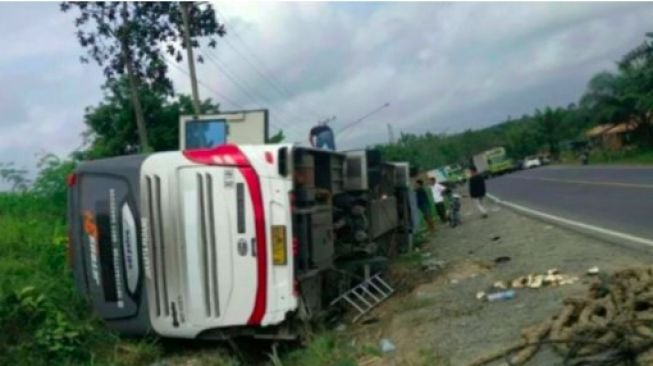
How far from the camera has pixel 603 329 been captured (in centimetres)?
530

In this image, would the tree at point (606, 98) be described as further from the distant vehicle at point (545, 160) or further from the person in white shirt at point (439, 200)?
the person in white shirt at point (439, 200)

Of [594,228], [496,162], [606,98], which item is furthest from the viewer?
[496,162]

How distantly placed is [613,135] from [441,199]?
5940 cm

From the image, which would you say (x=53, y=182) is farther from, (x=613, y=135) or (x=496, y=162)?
(x=613, y=135)

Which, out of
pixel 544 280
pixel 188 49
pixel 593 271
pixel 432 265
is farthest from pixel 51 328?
pixel 188 49

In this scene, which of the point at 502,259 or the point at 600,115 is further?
the point at 600,115

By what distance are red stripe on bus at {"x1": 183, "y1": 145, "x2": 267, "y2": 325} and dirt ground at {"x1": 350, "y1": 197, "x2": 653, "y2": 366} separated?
1.08 m

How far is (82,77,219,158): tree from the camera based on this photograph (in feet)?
82.8

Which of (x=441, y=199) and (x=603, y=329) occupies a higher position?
(x=603, y=329)

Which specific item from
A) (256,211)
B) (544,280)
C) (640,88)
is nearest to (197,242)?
(256,211)

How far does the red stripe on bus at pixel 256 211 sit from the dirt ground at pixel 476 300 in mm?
1079

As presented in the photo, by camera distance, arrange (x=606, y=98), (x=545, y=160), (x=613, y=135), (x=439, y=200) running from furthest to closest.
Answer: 1. (x=545, y=160)
2. (x=613, y=135)
3. (x=606, y=98)
4. (x=439, y=200)

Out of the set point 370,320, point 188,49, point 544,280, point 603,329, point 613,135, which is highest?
point 188,49

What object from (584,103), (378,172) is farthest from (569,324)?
(584,103)
